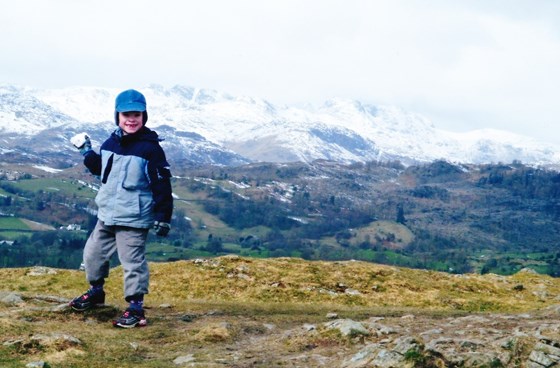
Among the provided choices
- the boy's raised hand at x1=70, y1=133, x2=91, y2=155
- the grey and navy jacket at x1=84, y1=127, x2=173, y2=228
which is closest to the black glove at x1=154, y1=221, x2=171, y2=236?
the grey and navy jacket at x1=84, y1=127, x2=173, y2=228

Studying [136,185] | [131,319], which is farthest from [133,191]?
→ [131,319]

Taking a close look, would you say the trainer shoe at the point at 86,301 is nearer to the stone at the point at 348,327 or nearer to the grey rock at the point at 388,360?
the stone at the point at 348,327

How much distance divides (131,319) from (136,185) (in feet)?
11.5

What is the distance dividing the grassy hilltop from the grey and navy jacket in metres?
2.95

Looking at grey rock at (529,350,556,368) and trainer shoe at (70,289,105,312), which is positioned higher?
grey rock at (529,350,556,368)

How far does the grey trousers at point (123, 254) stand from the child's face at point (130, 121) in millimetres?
2586

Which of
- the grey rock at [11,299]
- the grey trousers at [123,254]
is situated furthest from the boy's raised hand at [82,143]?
the grey rock at [11,299]

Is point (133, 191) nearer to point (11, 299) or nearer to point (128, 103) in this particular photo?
point (128, 103)

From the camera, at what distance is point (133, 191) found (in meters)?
13.6

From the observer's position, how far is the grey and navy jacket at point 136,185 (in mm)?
13531

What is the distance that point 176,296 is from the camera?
23047mm

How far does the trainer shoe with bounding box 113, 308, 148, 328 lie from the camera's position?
1363cm

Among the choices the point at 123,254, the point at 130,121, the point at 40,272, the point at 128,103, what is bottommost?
the point at 40,272

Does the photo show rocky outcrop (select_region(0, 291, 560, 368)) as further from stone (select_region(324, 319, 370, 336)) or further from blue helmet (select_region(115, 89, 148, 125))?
blue helmet (select_region(115, 89, 148, 125))
